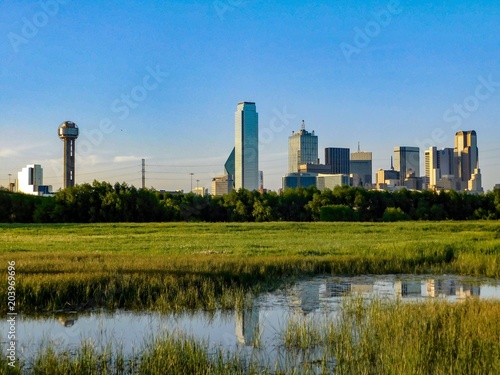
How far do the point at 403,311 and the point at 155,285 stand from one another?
25.8ft

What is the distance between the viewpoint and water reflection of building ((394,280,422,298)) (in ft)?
66.5

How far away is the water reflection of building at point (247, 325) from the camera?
13.8 meters

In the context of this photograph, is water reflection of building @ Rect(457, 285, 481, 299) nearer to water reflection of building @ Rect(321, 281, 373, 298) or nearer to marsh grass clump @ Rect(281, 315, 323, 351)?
water reflection of building @ Rect(321, 281, 373, 298)

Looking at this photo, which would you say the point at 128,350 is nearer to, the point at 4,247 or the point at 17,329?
the point at 17,329

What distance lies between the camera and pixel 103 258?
26625mm

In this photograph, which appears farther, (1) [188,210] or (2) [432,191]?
(2) [432,191]

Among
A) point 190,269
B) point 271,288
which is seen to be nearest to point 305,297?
point 271,288

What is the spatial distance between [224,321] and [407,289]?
336 inches

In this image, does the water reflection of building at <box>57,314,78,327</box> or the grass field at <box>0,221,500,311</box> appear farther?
the grass field at <box>0,221,500,311</box>

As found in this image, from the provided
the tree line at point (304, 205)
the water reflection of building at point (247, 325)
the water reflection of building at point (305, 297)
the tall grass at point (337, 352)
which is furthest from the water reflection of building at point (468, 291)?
the tree line at point (304, 205)

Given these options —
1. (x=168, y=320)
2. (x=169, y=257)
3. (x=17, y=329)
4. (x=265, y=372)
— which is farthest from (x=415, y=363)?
(x=169, y=257)

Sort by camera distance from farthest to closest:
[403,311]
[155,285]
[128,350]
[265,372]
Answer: [155,285] < [403,311] < [128,350] < [265,372]

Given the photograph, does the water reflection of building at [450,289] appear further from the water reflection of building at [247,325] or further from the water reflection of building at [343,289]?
the water reflection of building at [247,325]

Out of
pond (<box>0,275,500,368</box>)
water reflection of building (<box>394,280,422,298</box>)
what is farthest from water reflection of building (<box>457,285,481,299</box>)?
water reflection of building (<box>394,280,422,298</box>)
